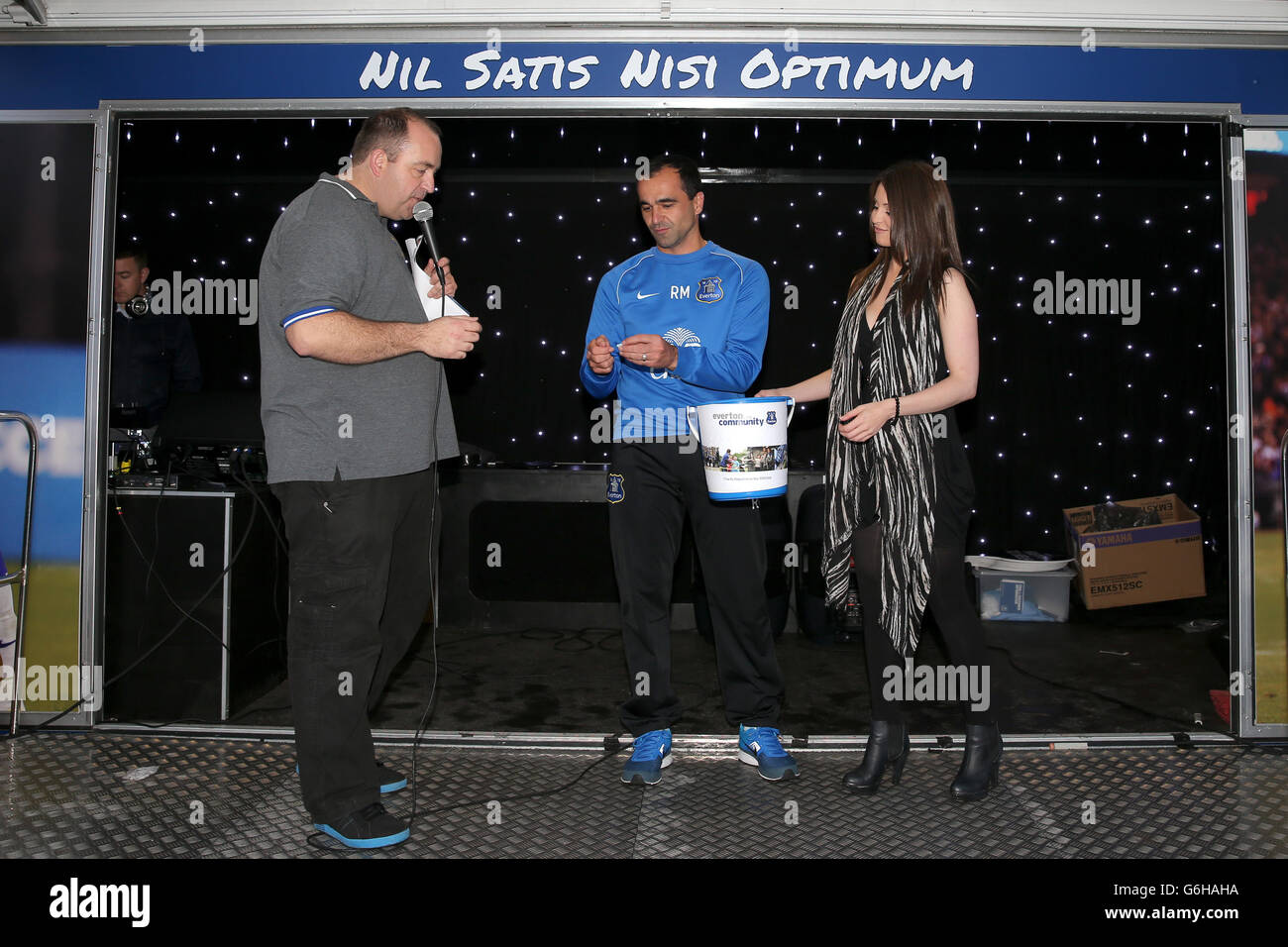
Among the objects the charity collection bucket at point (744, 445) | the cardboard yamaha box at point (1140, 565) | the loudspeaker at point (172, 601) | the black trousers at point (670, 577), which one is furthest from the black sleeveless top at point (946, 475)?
the cardboard yamaha box at point (1140, 565)

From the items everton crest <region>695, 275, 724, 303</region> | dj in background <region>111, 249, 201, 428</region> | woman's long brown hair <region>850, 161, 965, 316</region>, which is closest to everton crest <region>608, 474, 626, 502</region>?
everton crest <region>695, 275, 724, 303</region>

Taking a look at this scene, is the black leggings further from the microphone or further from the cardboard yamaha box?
the cardboard yamaha box

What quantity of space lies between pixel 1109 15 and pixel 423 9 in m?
2.38

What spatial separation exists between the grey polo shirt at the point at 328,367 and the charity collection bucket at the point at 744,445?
84 centimetres

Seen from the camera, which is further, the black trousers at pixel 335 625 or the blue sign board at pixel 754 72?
the blue sign board at pixel 754 72

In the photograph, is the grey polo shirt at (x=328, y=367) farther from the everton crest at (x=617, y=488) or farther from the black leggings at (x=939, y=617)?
the black leggings at (x=939, y=617)

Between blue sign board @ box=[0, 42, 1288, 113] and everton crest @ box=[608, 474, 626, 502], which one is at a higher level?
blue sign board @ box=[0, 42, 1288, 113]

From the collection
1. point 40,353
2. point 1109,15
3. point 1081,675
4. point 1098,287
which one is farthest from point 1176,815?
point 1098,287

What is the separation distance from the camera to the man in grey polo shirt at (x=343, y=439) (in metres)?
2.45

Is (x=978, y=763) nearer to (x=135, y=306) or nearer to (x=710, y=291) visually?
(x=710, y=291)

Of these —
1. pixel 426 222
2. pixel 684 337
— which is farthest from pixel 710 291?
pixel 426 222

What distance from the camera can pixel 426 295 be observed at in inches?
108

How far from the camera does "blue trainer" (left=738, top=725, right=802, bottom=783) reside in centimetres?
304

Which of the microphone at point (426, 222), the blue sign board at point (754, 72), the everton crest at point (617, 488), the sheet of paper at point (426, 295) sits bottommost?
the everton crest at point (617, 488)
